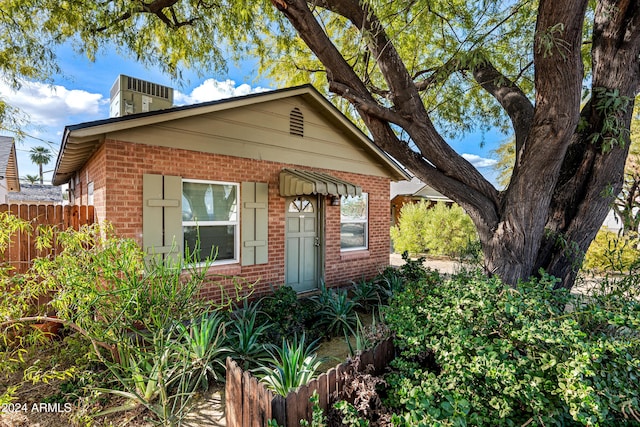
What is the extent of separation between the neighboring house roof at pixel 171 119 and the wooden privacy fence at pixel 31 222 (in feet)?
3.55

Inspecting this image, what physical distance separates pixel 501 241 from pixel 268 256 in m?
4.44

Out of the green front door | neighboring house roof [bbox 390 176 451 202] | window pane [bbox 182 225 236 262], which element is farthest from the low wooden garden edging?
neighboring house roof [bbox 390 176 451 202]

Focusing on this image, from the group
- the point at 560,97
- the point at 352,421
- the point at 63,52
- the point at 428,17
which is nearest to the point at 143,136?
the point at 63,52

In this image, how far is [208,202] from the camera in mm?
6148

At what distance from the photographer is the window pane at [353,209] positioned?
8.81m

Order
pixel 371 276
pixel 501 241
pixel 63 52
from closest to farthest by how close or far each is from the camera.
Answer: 1. pixel 501 241
2. pixel 63 52
3. pixel 371 276

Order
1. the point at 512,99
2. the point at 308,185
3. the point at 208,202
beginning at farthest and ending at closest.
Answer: the point at 308,185
the point at 208,202
the point at 512,99

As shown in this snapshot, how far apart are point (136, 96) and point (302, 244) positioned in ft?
16.6

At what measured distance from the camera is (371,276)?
9.16 m

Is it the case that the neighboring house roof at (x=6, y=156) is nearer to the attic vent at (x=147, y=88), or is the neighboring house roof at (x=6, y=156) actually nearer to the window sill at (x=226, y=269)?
the attic vent at (x=147, y=88)

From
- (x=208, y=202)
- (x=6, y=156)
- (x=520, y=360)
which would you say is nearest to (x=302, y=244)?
(x=208, y=202)

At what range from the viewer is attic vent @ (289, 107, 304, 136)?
24.0 ft

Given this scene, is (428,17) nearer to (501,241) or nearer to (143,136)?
(501,241)

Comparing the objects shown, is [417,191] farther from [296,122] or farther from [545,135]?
[545,135]
